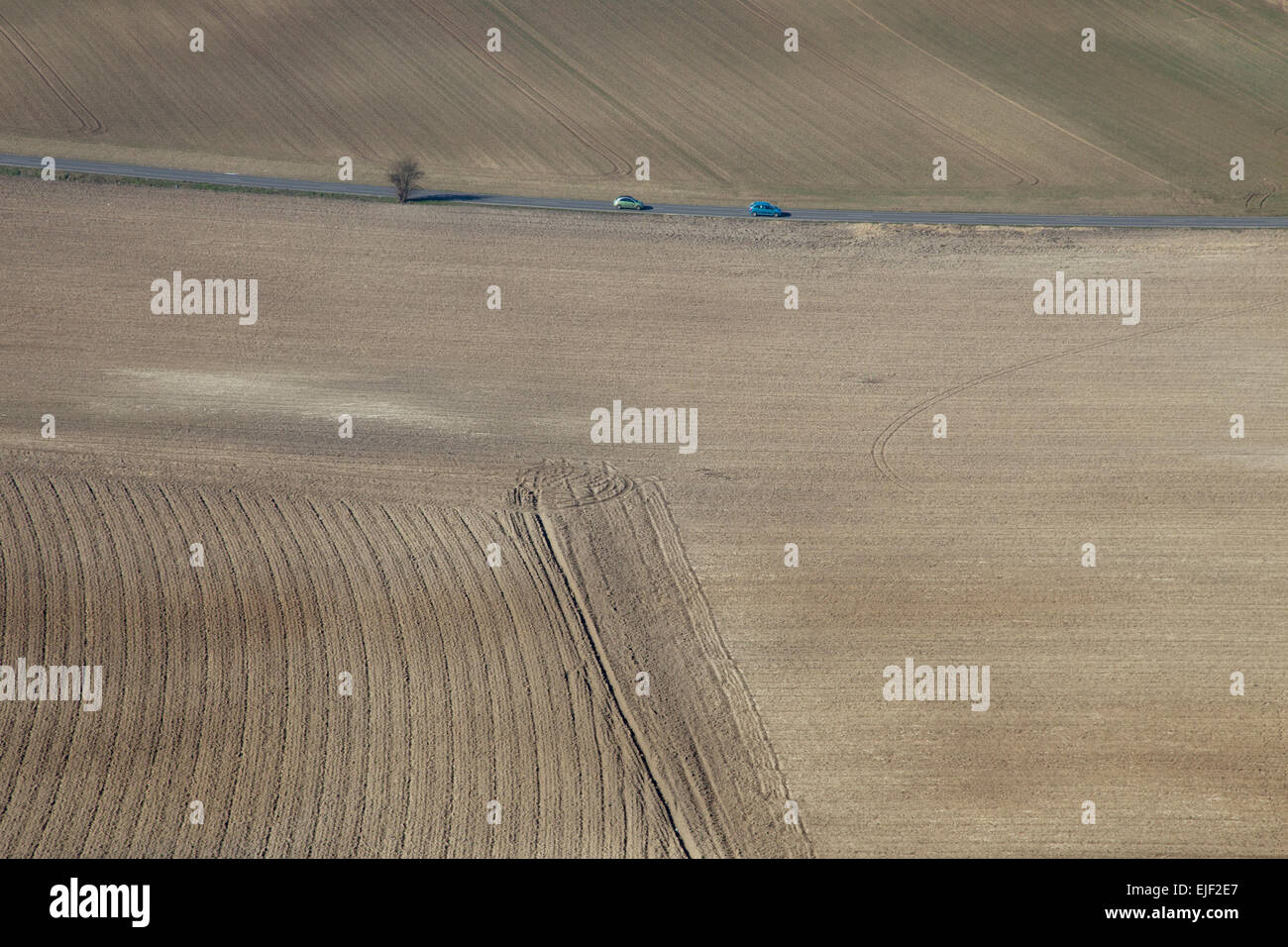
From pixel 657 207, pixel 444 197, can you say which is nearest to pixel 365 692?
pixel 657 207

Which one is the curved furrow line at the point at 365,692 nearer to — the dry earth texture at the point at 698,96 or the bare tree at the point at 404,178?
the bare tree at the point at 404,178

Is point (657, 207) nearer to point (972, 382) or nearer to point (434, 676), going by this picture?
point (972, 382)

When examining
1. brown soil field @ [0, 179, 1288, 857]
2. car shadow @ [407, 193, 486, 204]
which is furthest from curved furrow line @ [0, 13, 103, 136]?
car shadow @ [407, 193, 486, 204]

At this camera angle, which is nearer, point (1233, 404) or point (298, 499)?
point (298, 499)

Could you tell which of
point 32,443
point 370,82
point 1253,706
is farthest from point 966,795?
point 370,82

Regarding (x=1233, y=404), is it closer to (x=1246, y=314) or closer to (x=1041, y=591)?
(x=1246, y=314)

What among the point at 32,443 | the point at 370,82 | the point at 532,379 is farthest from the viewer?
the point at 370,82

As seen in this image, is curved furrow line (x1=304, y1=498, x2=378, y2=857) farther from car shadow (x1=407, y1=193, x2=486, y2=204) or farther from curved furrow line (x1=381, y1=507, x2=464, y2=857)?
car shadow (x1=407, y1=193, x2=486, y2=204)
